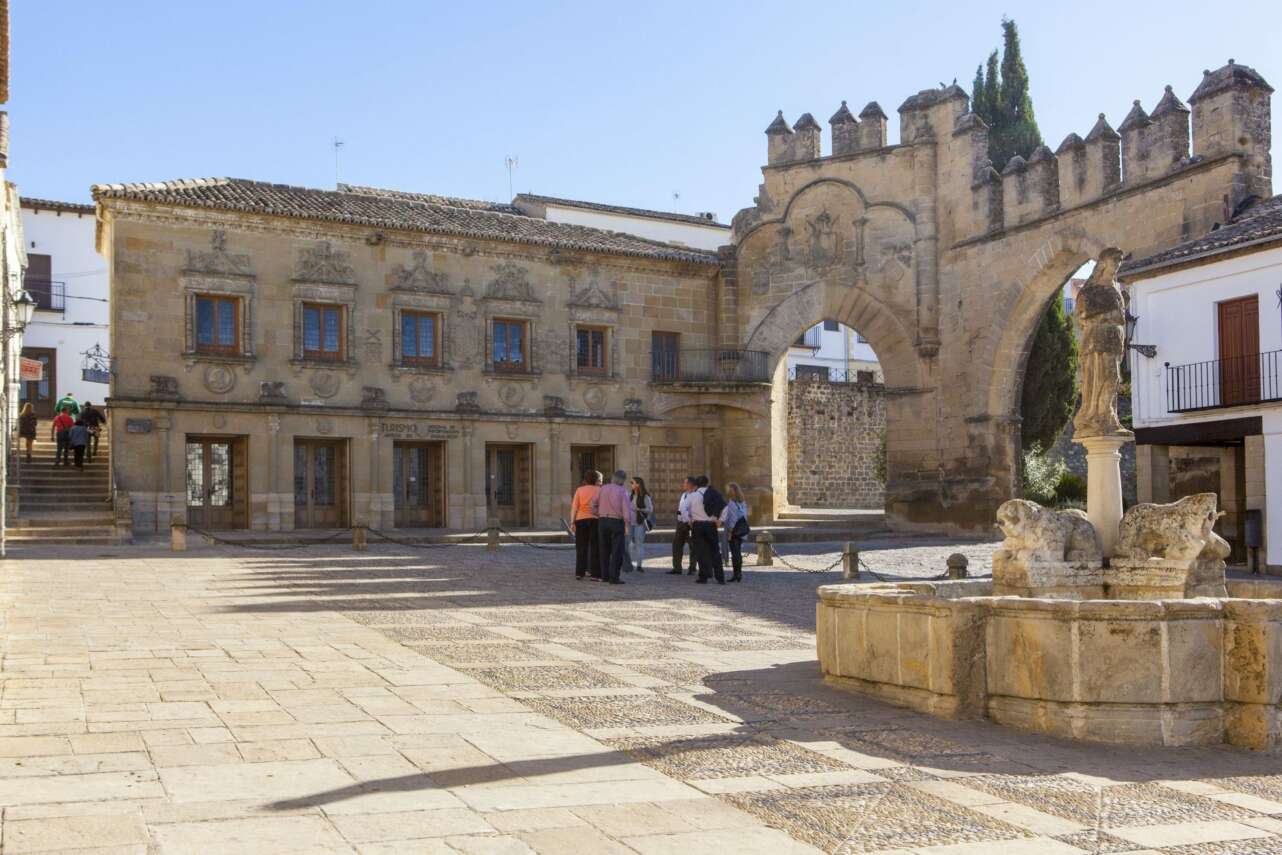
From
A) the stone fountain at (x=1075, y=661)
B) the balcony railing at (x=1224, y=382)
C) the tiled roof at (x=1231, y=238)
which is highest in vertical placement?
the tiled roof at (x=1231, y=238)

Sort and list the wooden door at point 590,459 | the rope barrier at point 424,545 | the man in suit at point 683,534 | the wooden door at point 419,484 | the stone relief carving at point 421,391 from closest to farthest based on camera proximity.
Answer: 1. the man in suit at point 683,534
2. the rope barrier at point 424,545
3. the stone relief carving at point 421,391
4. the wooden door at point 419,484
5. the wooden door at point 590,459

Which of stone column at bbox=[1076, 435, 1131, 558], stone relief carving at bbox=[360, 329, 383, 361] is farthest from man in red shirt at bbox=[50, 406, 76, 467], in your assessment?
stone column at bbox=[1076, 435, 1131, 558]

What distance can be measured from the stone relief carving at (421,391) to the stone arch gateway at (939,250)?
7.22 metres

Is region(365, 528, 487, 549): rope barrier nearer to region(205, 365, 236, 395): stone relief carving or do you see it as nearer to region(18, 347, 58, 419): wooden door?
region(205, 365, 236, 395): stone relief carving

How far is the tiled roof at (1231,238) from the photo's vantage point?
727 inches

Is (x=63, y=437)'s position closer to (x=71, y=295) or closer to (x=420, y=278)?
(x=420, y=278)

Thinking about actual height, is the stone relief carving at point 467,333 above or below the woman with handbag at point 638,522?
above

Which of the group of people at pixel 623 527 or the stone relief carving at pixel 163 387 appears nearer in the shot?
the group of people at pixel 623 527

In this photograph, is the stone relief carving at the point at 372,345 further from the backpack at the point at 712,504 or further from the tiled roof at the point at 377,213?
the backpack at the point at 712,504

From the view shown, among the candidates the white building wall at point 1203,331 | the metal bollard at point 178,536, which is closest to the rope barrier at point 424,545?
the metal bollard at point 178,536

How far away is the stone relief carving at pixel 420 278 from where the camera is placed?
26.5m

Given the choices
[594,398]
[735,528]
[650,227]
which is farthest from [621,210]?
[735,528]

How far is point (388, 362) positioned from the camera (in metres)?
26.2

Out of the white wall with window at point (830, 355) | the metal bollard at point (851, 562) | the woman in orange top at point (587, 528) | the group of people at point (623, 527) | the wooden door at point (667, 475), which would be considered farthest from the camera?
the white wall with window at point (830, 355)
